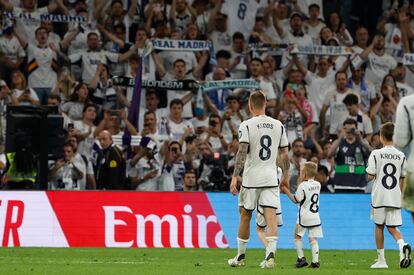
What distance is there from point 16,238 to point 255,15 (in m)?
10.2

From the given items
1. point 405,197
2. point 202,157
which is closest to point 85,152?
point 202,157

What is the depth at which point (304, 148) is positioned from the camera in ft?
82.6

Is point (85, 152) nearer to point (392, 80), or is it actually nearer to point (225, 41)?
point (225, 41)

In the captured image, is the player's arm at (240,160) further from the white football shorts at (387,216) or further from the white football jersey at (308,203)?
the white football shorts at (387,216)

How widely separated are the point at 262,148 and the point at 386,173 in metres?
2.40

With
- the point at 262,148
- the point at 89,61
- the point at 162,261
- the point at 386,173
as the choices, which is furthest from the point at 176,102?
the point at 262,148

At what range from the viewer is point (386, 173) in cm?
1738

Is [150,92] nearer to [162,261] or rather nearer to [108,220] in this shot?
[108,220]

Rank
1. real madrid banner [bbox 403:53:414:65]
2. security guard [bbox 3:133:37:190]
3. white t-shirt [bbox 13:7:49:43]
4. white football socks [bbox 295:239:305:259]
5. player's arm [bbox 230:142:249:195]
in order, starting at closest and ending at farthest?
1. player's arm [bbox 230:142:249:195]
2. white football socks [bbox 295:239:305:259]
3. security guard [bbox 3:133:37:190]
4. white t-shirt [bbox 13:7:49:43]
5. real madrid banner [bbox 403:53:414:65]

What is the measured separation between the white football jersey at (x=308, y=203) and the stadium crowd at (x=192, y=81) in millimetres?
6788

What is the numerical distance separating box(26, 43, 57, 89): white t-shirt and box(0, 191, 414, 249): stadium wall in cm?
497

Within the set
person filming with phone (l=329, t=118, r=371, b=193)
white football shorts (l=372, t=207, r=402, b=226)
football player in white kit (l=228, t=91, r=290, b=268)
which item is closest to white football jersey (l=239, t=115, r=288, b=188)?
football player in white kit (l=228, t=91, r=290, b=268)

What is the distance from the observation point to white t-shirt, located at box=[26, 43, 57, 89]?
26281 mm

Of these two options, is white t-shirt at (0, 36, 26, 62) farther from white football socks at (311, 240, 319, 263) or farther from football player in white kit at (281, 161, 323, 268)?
white football socks at (311, 240, 319, 263)
